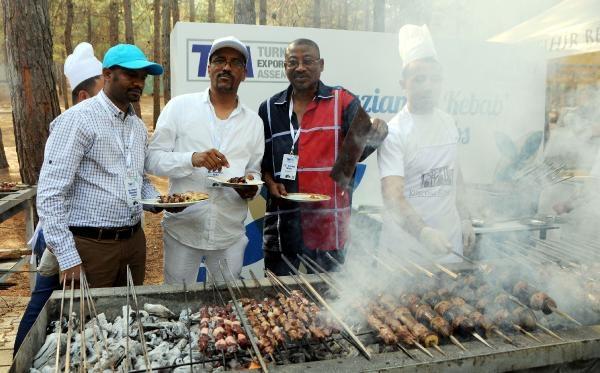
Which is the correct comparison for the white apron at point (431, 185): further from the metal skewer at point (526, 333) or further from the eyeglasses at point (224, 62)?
the eyeglasses at point (224, 62)

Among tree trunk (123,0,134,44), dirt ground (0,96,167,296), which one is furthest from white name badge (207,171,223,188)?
tree trunk (123,0,134,44)

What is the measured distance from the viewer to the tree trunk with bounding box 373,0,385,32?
58.5 feet

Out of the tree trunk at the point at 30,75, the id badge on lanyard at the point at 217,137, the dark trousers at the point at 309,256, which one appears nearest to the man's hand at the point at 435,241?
the dark trousers at the point at 309,256

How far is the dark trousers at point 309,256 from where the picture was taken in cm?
399

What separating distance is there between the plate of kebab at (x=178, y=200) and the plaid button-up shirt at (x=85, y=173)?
0.52 ft

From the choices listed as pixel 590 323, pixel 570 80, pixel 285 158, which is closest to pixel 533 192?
pixel 570 80

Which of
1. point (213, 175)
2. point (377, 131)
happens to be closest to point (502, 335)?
point (377, 131)

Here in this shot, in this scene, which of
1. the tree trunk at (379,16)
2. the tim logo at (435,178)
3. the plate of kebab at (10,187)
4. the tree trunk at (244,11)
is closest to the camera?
the tim logo at (435,178)

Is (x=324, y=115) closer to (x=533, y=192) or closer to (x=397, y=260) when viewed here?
(x=397, y=260)

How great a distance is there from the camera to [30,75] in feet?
19.1

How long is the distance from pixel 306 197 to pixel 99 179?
1443 mm

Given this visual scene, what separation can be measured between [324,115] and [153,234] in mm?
7103

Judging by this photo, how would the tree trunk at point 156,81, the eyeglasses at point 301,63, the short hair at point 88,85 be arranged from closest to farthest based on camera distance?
1. the eyeglasses at point 301,63
2. the short hair at point 88,85
3. the tree trunk at point 156,81

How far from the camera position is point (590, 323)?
9.79 ft
